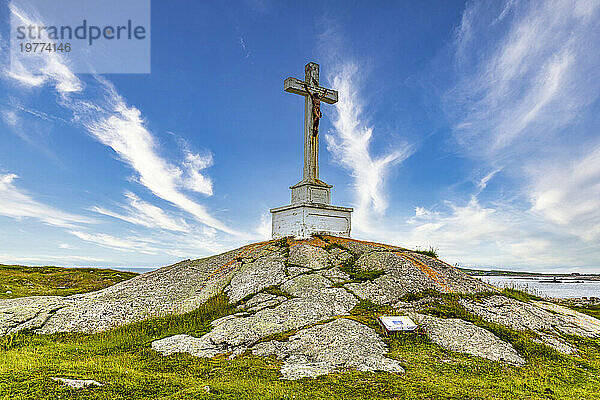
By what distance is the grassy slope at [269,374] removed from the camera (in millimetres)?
8789

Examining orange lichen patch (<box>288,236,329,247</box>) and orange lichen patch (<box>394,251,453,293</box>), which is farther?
orange lichen patch (<box>288,236,329,247</box>)

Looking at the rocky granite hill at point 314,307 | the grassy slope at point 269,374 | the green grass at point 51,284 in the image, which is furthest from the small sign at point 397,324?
the green grass at point 51,284

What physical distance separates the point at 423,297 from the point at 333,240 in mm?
6828

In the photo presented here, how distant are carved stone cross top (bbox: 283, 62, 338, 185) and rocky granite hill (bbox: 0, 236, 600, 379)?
177 inches

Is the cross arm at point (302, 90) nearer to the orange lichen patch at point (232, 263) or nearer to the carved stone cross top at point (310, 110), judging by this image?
the carved stone cross top at point (310, 110)

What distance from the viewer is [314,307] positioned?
14.7m

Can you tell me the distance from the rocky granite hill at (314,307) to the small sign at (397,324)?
0.57m

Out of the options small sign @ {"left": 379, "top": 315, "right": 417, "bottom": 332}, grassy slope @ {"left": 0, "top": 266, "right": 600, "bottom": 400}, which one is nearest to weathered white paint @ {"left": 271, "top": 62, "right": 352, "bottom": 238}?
grassy slope @ {"left": 0, "top": 266, "right": 600, "bottom": 400}

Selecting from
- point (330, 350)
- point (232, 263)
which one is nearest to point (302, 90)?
point (232, 263)

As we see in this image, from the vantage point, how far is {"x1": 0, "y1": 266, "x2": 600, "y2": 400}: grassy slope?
879 cm

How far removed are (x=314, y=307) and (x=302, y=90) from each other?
14.3m

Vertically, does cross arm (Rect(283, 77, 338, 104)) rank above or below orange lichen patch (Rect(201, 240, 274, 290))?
above

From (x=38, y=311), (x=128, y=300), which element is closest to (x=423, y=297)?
(x=128, y=300)

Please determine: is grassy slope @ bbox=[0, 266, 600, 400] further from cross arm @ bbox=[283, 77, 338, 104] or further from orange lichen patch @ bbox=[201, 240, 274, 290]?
cross arm @ bbox=[283, 77, 338, 104]
